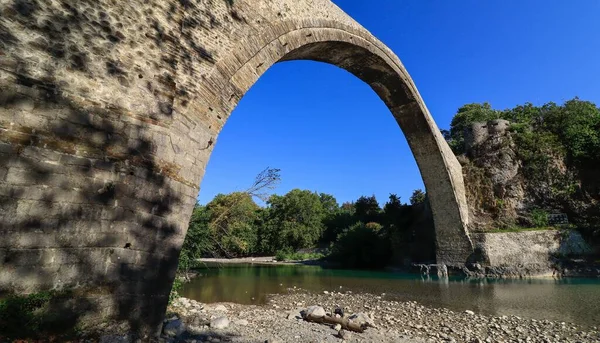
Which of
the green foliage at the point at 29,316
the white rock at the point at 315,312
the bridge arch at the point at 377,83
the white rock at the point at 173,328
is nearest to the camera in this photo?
the green foliage at the point at 29,316

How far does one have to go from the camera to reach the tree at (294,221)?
33250mm

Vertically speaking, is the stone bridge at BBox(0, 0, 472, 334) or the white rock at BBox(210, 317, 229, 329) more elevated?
the stone bridge at BBox(0, 0, 472, 334)

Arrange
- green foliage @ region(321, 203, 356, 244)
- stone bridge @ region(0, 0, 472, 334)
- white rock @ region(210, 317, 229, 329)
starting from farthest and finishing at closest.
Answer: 1. green foliage @ region(321, 203, 356, 244)
2. white rock @ region(210, 317, 229, 329)
3. stone bridge @ region(0, 0, 472, 334)

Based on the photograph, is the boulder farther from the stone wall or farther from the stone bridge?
the stone wall

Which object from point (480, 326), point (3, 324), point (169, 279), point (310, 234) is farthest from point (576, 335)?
point (310, 234)

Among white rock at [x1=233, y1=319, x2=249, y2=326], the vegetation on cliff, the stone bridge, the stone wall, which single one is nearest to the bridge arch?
the stone bridge

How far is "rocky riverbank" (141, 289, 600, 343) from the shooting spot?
3883 mm

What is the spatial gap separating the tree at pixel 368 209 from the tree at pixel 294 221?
731 cm

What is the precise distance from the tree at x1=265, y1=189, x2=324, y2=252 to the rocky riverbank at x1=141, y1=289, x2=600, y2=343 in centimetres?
2741

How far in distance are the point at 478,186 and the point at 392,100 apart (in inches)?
238

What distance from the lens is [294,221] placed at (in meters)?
34.3

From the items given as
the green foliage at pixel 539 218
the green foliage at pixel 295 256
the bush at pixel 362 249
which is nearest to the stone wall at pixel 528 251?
the green foliage at pixel 539 218

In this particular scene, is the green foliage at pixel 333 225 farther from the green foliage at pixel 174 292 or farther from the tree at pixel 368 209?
the green foliage at pixel 174 292

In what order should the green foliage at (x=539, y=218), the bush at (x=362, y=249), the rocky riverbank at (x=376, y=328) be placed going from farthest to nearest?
the bush at (x=362, y=249)
the green foliage at (x=539, y=218)
the rocky riverbank at (x=376, y=328)
